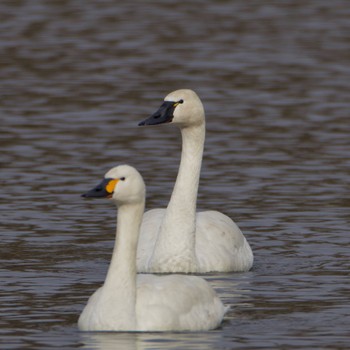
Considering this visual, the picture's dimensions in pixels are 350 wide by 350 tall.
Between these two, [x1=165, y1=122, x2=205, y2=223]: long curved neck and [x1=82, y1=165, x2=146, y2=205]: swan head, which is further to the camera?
[x1=165, y1=122, x2=205, y2=223]: long curved neck

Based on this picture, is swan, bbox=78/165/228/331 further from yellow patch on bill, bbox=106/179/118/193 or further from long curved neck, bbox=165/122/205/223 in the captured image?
long curved neck, bbox=165/122/205/223

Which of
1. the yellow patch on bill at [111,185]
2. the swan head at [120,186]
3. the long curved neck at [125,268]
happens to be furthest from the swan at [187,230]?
the yellow patch on bill at [111,185]

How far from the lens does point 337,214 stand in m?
18.5

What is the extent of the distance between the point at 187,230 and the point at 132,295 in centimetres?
339

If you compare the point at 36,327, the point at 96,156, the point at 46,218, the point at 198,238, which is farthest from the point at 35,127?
the point at 36,327

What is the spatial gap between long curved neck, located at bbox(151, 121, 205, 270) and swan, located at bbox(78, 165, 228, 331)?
2.67 meters

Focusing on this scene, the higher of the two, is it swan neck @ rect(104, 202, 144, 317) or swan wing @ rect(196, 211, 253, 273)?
swan neck @ rect(104, 202, 144, 317)

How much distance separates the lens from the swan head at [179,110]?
16.1 meters

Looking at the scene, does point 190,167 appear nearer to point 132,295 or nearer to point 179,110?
point 179,110

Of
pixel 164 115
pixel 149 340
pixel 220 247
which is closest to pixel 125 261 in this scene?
pixel 149 340

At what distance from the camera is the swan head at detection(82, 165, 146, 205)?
12.5 m

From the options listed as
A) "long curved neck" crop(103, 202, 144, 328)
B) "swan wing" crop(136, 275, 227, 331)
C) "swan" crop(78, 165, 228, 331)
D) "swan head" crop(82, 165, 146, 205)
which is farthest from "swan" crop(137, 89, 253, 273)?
"swan head" crop(82, 165, 146, 205)

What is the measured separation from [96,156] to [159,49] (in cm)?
1348

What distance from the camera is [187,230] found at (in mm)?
15773
